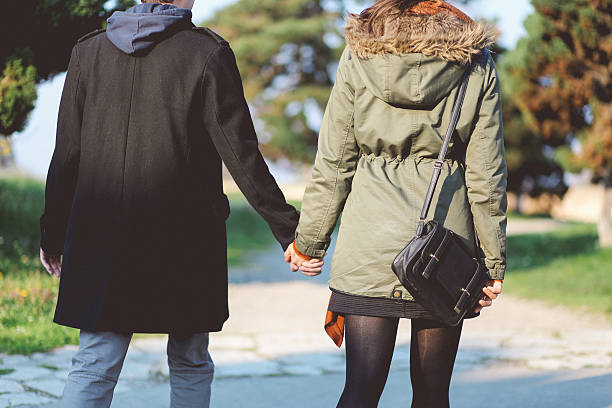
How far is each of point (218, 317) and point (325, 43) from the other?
2498 centimetres

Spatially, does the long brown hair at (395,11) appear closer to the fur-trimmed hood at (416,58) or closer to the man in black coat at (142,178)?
the fur-trimmed hood at (416,58)

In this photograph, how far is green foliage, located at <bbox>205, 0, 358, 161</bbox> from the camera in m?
26.8

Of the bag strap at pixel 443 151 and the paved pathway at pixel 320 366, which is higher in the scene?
the bag strap at pixel 443 151

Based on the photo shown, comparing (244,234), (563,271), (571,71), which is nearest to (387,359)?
(563,271)

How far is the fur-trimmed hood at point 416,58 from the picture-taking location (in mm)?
2545

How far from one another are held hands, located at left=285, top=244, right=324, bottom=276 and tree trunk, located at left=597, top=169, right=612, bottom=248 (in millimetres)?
11014

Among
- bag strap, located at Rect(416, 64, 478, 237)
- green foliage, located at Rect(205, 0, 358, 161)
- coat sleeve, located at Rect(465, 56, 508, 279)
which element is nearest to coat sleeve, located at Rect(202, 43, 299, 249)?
bag strap, located at Rect(416, 64, 478, 237)

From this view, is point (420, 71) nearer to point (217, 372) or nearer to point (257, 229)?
point (217, 372)

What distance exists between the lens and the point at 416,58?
2.55 meters

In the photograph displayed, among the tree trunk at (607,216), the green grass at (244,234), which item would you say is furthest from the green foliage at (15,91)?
the tree trunk at (607,216)

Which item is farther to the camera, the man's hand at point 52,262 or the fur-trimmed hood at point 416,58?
the man's hand at point 52,262

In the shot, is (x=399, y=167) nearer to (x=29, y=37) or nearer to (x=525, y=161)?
(x=29, y=37)

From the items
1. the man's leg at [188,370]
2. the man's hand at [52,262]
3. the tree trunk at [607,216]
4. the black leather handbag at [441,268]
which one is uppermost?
the black leather handbag at [441,268]

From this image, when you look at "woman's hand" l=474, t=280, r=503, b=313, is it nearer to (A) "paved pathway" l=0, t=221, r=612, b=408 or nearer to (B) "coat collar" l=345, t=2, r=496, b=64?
(B) "coat collar" l=345, t=2, r=496, b=64
